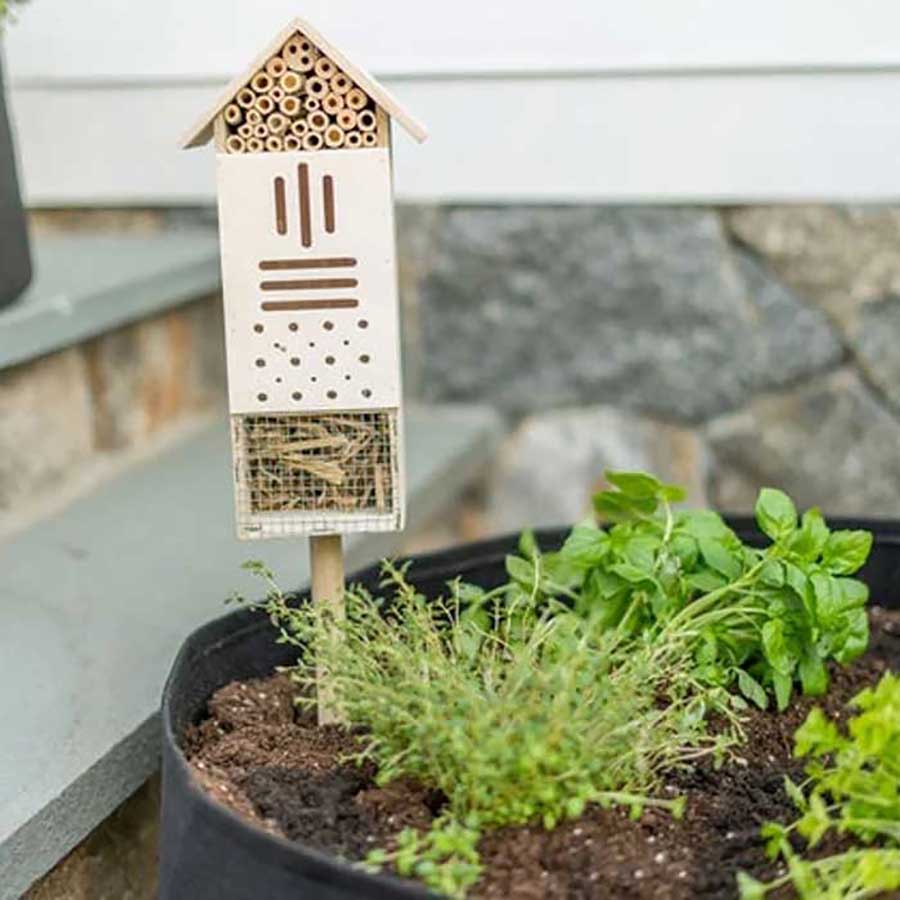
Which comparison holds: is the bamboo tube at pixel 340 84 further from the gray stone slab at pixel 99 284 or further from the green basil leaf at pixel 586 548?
the gray stone slab at pixel 99 284

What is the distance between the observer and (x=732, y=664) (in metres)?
1.24

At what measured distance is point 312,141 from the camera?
113 cm

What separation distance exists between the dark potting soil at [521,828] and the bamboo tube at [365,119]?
1.54 ft

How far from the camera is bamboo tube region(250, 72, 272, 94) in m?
1.12

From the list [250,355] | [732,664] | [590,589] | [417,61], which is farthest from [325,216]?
[417,61]

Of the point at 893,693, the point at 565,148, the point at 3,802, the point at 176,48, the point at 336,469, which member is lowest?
the point at 3,802

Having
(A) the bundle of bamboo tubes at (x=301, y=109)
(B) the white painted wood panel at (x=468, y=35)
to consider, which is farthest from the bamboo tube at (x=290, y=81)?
(B) the white painted wood panel at (x=468, y=35)

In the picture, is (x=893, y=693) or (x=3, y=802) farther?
(x=3, y=802)

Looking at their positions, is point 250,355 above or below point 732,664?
above

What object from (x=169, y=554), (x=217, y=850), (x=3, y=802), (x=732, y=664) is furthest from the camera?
(x=169, y=554)

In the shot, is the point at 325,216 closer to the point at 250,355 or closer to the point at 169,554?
the point at 250,355

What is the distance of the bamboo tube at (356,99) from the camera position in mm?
1121

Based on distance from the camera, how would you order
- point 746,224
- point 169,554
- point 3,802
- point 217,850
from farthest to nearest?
point 746,224 → point 169,554 → point 3,802 → point 217,850

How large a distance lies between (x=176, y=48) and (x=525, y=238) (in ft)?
1.70
